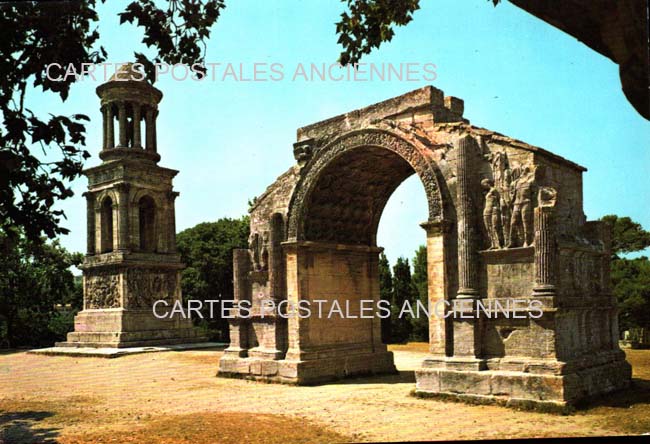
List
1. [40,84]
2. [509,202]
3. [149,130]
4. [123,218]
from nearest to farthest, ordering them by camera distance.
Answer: [40,84] < [509,202] < [123,218] < [149,130]

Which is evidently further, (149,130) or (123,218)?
(149,130)

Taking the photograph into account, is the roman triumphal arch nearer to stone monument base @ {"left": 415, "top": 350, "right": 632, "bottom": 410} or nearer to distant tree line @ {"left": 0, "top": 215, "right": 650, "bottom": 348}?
stone monument base @ {"left": 415, "top": 350, "right": 632, "bottom": 410}

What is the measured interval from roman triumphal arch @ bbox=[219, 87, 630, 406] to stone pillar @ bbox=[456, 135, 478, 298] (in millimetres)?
29

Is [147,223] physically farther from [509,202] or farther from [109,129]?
[509,202]

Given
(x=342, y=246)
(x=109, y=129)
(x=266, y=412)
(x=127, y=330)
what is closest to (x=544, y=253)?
(x=266, y=412)

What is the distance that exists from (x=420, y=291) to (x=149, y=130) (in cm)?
1660

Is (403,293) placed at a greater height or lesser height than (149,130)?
lesser

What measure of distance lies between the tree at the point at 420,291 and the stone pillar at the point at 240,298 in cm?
1819

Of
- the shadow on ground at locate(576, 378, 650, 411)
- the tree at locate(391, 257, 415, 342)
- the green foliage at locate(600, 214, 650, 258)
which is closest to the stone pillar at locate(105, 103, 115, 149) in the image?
the tree at locate(391, 257, 415, 342)

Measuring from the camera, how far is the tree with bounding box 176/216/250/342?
38000 mm

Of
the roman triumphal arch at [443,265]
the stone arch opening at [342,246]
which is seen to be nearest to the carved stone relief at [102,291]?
the roman triumphal arch at [443,265]

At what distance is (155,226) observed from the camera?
29.5 meters

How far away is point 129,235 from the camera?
28.1 meters

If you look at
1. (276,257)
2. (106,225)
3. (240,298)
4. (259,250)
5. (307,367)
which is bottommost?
(307,367)
